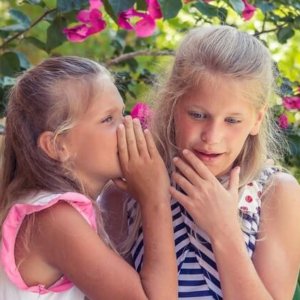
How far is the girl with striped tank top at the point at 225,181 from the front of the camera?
183 centimetres

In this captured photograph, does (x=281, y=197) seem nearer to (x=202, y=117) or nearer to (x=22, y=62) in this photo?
(x=202, y=117)

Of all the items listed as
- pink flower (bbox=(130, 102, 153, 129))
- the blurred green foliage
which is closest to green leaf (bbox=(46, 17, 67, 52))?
the blurred green foliage

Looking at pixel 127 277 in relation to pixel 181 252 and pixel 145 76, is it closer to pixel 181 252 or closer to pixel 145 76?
pixel 181 252

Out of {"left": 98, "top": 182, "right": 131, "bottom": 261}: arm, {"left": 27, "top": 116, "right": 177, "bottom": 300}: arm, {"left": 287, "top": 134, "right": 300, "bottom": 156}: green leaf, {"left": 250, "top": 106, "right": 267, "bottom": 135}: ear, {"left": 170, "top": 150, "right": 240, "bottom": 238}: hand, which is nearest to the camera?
{"left": 27, "top": 116, "right": 177, "bottom": 300}: arm

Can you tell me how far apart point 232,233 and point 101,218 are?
1.05 ft

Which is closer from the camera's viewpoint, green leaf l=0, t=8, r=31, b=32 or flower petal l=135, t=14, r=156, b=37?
flower petal l=135, t=14, r=156, b=37

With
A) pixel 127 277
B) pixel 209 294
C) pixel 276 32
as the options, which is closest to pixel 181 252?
pixel 209 294

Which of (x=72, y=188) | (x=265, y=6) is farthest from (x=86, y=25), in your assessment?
(x=72, y=188)

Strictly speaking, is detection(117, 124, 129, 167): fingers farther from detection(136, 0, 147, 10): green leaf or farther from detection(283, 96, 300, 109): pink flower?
detection(283, 96, 300, 109): pink flower

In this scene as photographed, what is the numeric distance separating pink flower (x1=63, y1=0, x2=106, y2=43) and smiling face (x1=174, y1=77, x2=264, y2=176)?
0.82m

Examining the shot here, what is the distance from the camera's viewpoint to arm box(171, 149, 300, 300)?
178 cm

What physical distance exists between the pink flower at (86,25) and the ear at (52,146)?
0.84 metres

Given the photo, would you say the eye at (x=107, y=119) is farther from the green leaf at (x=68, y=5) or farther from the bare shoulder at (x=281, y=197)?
the green leaf at (x=68, y=5)

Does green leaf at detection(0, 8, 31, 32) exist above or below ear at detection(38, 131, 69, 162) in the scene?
below
